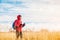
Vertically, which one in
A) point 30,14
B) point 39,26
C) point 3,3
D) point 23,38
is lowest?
point 23,38

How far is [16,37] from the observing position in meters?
2.05

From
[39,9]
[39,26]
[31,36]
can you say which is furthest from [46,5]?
[31,36]

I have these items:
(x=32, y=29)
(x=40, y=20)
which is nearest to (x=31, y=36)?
(x=32, y=29)

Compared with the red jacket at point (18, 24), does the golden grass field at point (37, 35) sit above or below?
below

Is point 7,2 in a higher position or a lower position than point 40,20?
higher

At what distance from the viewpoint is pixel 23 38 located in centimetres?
205

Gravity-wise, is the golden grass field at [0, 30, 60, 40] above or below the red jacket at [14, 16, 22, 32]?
below

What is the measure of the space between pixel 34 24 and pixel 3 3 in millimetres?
447

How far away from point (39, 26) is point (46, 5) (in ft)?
0.89

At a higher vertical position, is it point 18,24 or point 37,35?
point 18,24

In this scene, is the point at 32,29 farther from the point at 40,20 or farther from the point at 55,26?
the point at 55,26

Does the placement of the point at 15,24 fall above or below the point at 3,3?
below

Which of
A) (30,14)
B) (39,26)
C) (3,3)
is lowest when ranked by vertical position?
(39,26)

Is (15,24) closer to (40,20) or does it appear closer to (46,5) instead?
(40,20)
